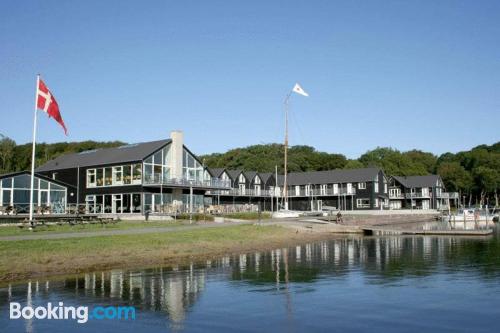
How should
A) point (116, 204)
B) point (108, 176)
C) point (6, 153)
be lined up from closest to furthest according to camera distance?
point (116, 204)
point (108, 176)
point (6, 153)

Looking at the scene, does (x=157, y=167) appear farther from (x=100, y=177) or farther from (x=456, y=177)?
(x=456, y=177)

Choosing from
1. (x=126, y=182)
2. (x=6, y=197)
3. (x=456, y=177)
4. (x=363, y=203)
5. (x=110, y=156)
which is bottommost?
(x=363, y=203)

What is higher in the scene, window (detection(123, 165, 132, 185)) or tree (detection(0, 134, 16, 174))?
tree (detection(0, 134, 16, 174))

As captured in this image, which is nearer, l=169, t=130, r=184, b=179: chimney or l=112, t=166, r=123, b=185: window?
l=112, t=166, r=123, b=185: window

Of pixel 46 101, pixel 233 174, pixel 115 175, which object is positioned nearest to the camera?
pixel 46 101

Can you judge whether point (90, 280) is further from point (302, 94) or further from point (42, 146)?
point (42, 146)

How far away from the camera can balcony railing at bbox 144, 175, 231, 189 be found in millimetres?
54188

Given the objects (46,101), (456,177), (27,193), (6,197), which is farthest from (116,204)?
(456,177)

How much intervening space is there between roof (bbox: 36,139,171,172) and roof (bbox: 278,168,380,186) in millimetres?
39141

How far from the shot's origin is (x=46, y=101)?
110 feet

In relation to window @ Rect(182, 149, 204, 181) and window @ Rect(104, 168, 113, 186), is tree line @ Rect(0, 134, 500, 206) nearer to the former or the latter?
window @ Rect(182, 149, 204, 181)

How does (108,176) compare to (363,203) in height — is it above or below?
above

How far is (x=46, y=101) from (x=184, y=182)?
25.1 meters

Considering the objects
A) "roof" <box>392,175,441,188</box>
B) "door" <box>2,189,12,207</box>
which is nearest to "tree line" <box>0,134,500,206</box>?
"roof" <box>392,175,441,188</box>
